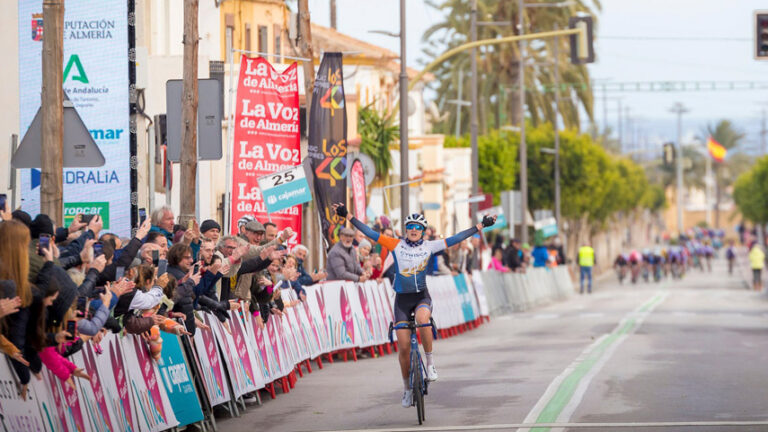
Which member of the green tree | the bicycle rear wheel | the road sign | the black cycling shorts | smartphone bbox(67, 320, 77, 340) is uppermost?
the green tree

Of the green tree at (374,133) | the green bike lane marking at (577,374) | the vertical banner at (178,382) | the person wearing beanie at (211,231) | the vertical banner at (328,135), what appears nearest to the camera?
the vertical banner at (178,382)

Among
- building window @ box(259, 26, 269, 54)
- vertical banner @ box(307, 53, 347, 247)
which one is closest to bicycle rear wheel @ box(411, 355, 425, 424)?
vertical banner @ box(307, 53, 347, 247)

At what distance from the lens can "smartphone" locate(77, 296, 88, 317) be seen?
10474 millimetres

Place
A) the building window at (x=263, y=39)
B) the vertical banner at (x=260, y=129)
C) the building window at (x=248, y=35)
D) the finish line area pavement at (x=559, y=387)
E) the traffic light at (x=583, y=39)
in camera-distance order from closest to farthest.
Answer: the finish line area pavement at (x=559, y=387) → the vertical banner at (x=260, y=129) → the traffic light at (x=583, y=39) → the building window at (x=248, y=35) → the building window at (x=263, y=39)

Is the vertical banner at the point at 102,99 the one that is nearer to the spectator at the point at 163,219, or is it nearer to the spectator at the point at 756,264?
the spectator at the point at 163,219

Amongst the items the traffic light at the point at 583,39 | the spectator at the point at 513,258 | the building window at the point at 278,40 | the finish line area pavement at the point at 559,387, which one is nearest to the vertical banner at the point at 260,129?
the finish line area pavement at the point at 559,387

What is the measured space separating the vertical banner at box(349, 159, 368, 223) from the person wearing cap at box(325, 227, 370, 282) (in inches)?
181

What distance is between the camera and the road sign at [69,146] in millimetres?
13406

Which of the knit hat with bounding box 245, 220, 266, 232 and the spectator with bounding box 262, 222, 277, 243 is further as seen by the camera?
the spectator with bounding box 262, 222, 277, 243

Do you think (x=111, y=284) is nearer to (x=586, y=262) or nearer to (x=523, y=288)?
(x=523, y=288)

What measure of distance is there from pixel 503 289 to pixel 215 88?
64.7 ft

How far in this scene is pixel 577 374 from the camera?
57.0 ft

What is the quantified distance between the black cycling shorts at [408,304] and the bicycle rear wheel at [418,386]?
837 mm

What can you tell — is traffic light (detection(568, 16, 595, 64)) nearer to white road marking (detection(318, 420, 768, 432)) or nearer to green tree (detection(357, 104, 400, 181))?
green tree (detection(357, 104, 400, 181))
